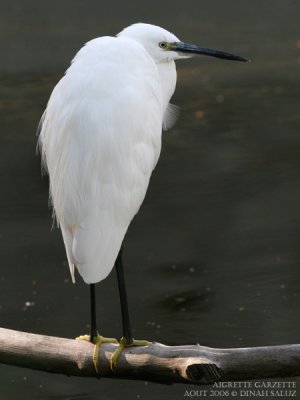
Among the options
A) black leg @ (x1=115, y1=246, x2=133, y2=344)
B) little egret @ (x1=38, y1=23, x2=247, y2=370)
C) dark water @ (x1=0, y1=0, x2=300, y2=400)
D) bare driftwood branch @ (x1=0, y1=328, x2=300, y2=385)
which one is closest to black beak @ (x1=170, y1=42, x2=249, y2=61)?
little egret @ (x1=38, y1=23, x2=247, y2=370)

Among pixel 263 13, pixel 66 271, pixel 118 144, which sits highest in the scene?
pixel 118 144

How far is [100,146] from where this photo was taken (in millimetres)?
2158

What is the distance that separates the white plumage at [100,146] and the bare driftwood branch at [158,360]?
164 millimetres

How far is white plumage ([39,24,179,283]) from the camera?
2.12 metres

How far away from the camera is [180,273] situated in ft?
13.5

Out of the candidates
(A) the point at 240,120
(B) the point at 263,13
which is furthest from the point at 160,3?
(A) the point at 240,120

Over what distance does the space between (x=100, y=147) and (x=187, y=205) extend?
9.08 feet

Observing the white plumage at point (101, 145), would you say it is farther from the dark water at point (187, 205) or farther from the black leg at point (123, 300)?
the dark water at point (187, 205)

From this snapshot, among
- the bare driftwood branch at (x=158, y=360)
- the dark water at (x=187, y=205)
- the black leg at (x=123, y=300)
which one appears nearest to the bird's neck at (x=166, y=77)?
the black leg at (x=123, y=300)

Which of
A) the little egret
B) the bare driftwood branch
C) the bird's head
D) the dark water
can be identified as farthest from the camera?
the dark water

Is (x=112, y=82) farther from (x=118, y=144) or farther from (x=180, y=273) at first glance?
(x=180, y=273)

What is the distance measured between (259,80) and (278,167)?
175 cm

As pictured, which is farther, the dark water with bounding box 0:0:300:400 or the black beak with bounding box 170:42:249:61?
the dark water with bounding box 0:0:300:400

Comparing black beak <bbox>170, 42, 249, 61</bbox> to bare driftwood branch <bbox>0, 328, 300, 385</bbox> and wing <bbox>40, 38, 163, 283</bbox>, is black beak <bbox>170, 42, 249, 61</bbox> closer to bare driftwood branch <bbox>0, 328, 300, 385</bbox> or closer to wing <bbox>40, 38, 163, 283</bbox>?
wing <bbox>40, 38, 163, 283</bbox>
